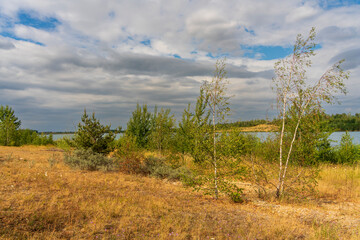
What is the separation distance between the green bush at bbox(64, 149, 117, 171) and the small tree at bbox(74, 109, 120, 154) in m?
0.48

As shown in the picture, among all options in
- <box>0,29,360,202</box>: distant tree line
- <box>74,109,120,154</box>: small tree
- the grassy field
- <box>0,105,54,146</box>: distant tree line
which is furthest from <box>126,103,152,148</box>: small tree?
<box>0,105,54,146</box>: distant tree line

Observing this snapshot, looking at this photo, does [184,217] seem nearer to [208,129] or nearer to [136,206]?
[136,206]

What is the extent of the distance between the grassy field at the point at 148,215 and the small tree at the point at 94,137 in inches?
184

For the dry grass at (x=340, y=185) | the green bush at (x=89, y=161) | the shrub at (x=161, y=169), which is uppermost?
the green bush at (x=89, y=161)

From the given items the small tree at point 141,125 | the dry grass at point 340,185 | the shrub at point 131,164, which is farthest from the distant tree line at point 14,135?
the dry grass at point 340,185

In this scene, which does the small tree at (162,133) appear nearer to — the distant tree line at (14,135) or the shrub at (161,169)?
the shrub at (161,169)

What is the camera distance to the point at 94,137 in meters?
14.4

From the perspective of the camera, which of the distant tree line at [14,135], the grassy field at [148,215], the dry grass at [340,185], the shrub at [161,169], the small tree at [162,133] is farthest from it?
the distant tree line at [14,135]

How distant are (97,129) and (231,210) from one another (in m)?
10.0

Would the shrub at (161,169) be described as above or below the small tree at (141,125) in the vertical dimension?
below

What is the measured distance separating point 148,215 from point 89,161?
8.03 m

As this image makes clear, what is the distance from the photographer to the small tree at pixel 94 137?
14.0m

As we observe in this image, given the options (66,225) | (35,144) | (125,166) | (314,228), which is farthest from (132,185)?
(35,144)

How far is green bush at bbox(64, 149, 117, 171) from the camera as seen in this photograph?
1280 cm
